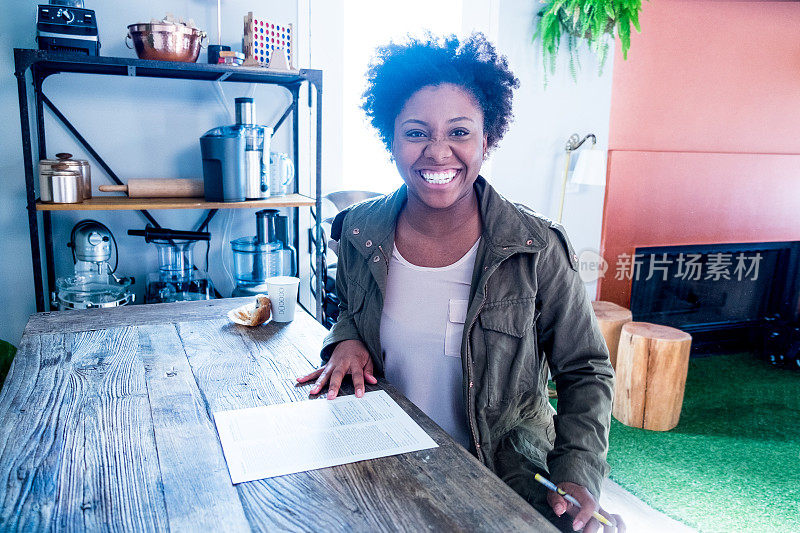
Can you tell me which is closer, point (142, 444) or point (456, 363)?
point (142, 444)

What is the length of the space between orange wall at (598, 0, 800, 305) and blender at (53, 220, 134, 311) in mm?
2781

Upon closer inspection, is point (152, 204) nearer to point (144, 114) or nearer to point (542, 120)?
point (144, 114)

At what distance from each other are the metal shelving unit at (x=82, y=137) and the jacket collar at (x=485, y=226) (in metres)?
1.07

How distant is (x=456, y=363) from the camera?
1.41 m

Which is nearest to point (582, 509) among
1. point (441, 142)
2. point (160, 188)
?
point (441, 142)

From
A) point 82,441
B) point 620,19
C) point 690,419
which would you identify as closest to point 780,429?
point 690,419

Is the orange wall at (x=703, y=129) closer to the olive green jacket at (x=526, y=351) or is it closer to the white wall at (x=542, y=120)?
the white wall at (x=542, y=120)

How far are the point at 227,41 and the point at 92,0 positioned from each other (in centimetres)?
55

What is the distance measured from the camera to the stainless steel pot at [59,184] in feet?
7.50

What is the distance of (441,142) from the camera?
55.9 inches

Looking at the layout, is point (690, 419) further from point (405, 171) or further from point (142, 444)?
point (142, 444)

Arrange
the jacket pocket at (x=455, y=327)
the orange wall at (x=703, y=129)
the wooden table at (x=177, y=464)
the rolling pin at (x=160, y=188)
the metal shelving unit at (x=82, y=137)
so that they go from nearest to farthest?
the wooden table at (x=177, y=464), the jacket pocket at (x=455, y=327), the metal shelving unit at (x=82, y=137), the rolling pin at (x=160, y=188), the orange wall at (x=703, y=129)

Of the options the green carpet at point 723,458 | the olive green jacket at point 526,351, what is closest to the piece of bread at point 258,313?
the olive green jacket at point 526,351

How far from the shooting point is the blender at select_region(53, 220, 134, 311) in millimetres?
2314
